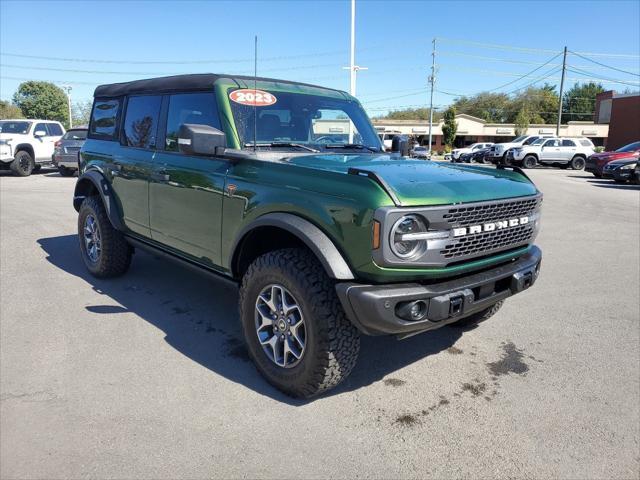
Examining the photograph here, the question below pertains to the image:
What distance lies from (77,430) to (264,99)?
255cm

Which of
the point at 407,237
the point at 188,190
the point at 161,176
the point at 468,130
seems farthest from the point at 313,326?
the point at 468,130

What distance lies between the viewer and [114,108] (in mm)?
5090

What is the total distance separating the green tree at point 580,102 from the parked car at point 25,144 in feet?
320

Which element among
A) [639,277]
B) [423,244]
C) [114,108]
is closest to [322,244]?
[423,244]

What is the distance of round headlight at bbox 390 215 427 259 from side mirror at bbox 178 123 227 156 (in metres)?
1.44

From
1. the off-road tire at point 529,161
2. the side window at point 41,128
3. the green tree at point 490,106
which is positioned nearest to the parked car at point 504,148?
the off-road tire at point 529,161

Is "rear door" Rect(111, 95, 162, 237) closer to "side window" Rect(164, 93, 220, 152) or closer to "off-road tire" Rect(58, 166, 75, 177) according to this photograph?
"side window" Rect(164, 93, 220, 152)

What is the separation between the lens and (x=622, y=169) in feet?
58.9

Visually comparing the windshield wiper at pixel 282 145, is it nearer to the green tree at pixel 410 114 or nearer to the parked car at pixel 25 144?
the parked car at pixel 25 144

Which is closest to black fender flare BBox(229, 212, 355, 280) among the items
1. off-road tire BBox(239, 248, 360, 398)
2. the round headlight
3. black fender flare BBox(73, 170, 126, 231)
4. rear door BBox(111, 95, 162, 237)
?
off-road tire BBox(239, 248, 360, 398)

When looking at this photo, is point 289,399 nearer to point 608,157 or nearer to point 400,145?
point 400,145

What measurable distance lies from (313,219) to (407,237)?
0.57 m

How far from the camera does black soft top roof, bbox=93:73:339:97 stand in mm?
3750

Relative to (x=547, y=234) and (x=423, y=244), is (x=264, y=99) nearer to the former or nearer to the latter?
(x=423, y=244)
